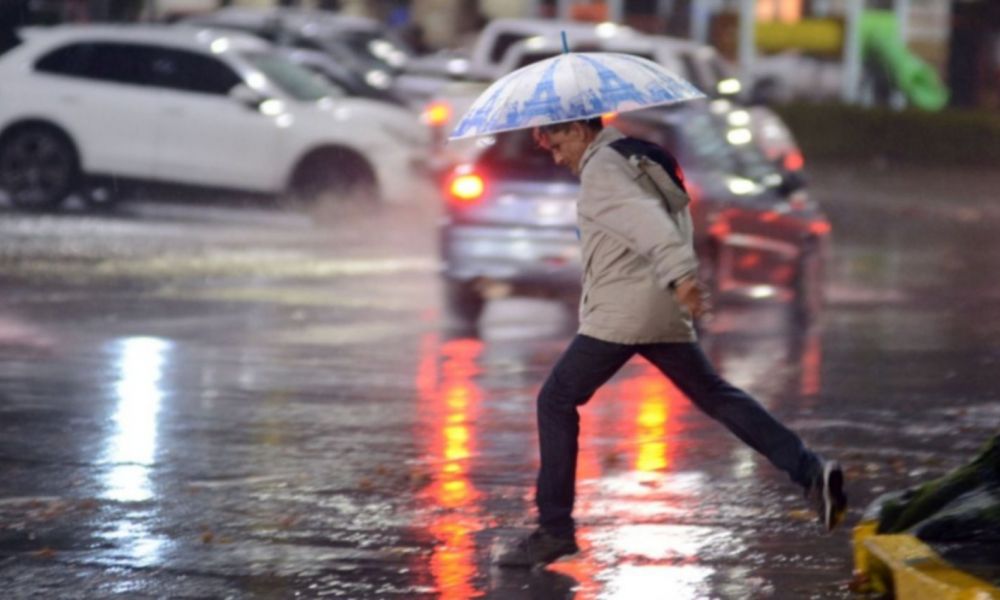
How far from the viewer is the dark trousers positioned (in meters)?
6.98

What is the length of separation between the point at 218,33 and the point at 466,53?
11723 mm

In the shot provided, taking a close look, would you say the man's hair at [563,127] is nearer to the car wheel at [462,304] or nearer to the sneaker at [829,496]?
the sneaker at [829,496]

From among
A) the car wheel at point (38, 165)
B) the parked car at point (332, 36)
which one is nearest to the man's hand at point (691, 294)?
the car wheel at point (38, 165)

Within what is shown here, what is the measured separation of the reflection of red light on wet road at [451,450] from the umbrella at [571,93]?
4.71 feet

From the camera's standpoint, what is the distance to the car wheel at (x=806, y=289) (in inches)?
561

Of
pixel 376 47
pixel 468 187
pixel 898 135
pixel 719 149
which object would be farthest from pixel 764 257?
pixel 898 135

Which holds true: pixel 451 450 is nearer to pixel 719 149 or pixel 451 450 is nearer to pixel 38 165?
pixel 719 149

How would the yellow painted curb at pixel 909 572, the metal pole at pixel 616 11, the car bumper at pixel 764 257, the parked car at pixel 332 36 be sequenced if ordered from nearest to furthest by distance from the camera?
1. the yellow painted curb at pixel 909 572
2. the car bumper at pixel 764 257
3. the parked car at pixel 332 36
4. the metal pole at pixel 616 11

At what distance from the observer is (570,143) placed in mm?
7031

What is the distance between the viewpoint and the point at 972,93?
3772cm

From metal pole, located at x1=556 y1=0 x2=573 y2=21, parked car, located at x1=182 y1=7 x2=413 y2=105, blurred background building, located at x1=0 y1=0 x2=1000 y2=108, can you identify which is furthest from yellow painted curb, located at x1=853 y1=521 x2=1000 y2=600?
metal pole, located at x1=556 y1=0 x2=573 y2=21

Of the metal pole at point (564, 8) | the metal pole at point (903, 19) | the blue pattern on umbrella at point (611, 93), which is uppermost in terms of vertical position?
the metal pole at point (564, 8)

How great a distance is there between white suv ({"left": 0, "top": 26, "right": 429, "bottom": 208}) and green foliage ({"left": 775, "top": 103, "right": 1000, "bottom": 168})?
13.4 metres

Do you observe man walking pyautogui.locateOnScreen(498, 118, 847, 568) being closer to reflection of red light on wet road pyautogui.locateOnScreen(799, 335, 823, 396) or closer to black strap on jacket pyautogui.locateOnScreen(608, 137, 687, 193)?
black strap on jacket pyautogui.locateOnScreen(608, 137, 687, 193)
